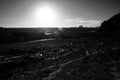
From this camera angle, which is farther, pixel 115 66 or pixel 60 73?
pixel 115 66

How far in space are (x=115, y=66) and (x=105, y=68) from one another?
3.47 ft

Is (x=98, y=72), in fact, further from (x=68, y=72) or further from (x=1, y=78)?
(x=1, y=78)

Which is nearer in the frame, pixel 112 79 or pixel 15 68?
pixel 112 79

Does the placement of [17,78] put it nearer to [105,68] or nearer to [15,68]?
[15,68]

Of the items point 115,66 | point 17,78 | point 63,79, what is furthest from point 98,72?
point 17,78

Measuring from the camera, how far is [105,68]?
24.0ft

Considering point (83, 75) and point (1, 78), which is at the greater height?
point (83, 75)

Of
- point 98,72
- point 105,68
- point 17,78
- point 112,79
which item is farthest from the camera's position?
point 105,68

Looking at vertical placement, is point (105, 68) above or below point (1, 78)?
above

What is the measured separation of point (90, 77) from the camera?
6.05 m

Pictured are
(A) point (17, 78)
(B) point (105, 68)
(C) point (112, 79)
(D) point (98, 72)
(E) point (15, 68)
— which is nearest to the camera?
(C) point (112, 79)

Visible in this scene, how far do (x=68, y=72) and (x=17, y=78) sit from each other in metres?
3.56

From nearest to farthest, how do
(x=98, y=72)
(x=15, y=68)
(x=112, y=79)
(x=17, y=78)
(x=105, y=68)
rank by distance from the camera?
(x=112, y=79) → (x=17, y=78) → (x=98, y=72) → (x=105, y=68) → (x=15, y=68)

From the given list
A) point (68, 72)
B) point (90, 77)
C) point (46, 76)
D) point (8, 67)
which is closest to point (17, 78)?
point (46, 76)
